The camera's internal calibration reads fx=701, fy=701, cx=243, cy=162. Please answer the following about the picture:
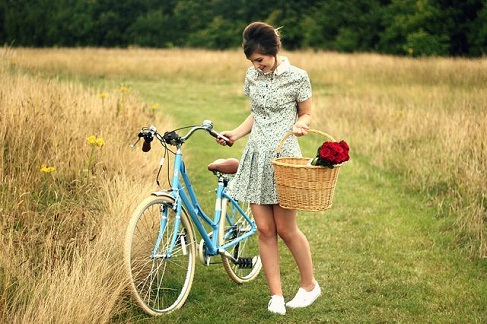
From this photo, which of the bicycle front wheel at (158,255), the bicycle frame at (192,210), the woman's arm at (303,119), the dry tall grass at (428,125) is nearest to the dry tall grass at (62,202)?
the bicycle front wheel at (158,255)

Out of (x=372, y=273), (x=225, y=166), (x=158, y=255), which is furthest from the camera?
(x=372, y=273)

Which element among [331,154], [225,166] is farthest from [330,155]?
[225,166]

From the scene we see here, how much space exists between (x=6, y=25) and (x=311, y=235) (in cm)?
5380

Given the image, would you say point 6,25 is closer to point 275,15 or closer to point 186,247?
point 275,15

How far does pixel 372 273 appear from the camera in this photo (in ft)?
18.6

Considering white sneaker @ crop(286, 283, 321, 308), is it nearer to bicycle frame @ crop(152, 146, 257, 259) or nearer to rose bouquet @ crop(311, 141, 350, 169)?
bicycle frame @ crop(152, 146, 257, 259)

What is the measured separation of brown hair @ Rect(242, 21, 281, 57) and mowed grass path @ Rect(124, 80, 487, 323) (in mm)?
1767

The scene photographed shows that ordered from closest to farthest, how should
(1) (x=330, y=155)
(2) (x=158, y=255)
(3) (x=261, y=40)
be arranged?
(1) (x=330, y=155)
(3) (x=261, y=40)
(2) (x=158, y=255)

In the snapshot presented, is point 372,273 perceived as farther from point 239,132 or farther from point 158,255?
point 158,255

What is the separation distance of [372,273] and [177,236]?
1865 millimetres

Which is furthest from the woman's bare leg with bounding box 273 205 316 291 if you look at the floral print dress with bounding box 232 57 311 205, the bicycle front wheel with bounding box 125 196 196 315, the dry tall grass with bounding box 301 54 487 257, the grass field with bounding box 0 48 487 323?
the dry tall grass with bounding box 301 54 487 257

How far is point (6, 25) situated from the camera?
55688mm

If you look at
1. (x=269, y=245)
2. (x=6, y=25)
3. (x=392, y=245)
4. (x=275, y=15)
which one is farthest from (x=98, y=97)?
(x=6, y=25)

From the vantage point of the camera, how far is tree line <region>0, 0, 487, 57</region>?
124 feet
